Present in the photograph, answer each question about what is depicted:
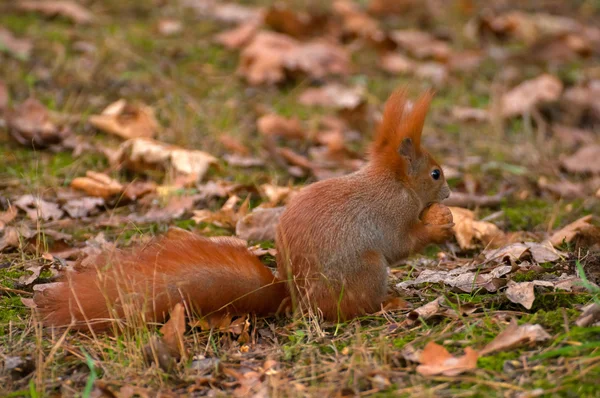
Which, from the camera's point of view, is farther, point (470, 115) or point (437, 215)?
point (470, 115)

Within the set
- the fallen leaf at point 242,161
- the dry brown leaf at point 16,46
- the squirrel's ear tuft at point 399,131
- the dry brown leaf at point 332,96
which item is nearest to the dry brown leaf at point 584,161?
the dry brown leaf at point 332,96

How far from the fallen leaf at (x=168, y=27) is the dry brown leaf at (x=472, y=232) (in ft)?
11.9

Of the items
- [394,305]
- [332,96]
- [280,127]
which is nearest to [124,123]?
[280,127]

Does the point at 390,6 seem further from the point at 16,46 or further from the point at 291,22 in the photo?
the point at 16,46

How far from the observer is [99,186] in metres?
3.72

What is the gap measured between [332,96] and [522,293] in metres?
3.40

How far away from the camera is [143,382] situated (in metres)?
2.19

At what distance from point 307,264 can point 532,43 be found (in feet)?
15.7

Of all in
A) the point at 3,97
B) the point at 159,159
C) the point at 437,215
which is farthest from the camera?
the point at 3,97

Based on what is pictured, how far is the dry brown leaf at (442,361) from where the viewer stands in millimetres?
2109

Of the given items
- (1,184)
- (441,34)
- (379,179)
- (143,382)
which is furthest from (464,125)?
(143,382)

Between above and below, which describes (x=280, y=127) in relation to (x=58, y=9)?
below

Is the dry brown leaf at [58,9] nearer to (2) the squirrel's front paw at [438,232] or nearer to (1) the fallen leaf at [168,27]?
(1) the fallen leaf at [168,27]

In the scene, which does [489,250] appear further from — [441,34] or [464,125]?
[441,34]
